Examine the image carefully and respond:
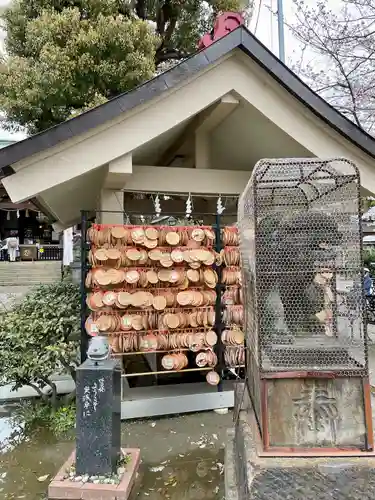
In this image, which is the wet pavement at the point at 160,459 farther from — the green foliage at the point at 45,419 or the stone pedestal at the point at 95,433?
the stone pedestal at the point at 95,433

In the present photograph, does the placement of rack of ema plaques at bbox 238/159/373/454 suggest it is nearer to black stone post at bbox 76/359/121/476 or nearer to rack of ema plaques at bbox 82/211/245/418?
black stone post at bbox 76/359/121/476

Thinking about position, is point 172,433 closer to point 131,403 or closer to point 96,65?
point 131,403

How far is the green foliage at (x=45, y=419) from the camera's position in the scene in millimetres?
5035

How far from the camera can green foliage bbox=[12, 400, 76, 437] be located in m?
5.04

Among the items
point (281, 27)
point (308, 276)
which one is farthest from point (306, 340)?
point (281, 27)

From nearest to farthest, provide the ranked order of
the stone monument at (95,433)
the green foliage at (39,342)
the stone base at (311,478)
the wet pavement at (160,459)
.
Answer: the stone base at (311,478)
the stone monument at (95,433)
the wet pavement at (160,459)
the green foliage at (39,342)

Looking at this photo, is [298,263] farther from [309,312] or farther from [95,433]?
[95,433]

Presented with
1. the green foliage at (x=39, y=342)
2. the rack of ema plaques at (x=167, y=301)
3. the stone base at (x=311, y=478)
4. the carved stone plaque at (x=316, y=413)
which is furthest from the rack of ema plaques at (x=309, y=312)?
the green foliage at (x=39, y=342)

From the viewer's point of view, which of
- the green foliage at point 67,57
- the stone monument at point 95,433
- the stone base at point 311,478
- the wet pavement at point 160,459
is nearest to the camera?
the stone base at point 311,478

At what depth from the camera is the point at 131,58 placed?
492 inches

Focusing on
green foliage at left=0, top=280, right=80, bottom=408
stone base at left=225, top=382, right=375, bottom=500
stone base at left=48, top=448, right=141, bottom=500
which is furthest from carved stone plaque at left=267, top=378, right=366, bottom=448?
green foliage at left=0, top=280, right=80, bottom=408

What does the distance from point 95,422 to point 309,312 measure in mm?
A: 2151

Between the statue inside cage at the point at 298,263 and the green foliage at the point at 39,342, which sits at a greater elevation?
the statue inside cage at the point at 298,263

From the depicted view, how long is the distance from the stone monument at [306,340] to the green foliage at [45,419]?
234 centimetres
